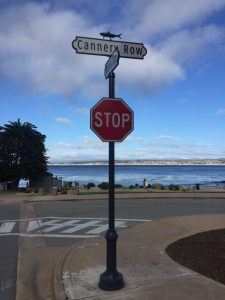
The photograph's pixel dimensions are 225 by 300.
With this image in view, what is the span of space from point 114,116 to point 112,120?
65 mm

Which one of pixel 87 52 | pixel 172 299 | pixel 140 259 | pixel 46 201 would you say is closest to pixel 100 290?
pixel 172 299

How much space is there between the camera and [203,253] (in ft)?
27.4

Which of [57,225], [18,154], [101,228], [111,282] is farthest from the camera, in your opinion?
[18,154]

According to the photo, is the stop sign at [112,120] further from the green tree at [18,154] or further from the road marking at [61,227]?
the green tree at [18,154]

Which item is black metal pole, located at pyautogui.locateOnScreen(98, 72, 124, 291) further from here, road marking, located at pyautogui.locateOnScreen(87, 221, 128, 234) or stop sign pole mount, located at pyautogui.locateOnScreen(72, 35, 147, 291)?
road marking, located at pyautogui.locateOnScreen(87, 221, 128, 234)

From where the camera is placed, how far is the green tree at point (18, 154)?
1389 inches

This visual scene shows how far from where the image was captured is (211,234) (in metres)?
10.5

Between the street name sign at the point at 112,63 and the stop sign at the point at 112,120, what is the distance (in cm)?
47

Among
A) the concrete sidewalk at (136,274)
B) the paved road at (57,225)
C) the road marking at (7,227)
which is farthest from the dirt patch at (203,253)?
the road marking at (7,227)

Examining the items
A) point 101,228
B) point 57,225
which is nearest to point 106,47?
point 101,228

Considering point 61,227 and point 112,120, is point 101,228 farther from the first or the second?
point 112,120

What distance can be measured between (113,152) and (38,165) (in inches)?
1196

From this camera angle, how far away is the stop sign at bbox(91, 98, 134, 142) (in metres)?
6.09

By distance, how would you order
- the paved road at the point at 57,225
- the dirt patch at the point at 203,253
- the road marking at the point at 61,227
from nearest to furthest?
the dirt patch at the point at 203,253, the paved road at the point at 57,225, the road marking at the point at 61,227
